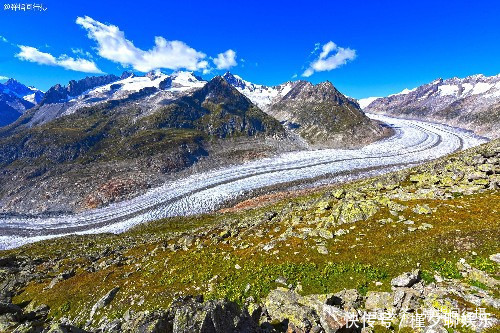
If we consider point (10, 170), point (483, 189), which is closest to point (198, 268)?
point (483, 189)

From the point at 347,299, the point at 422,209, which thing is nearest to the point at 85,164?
the point at 422,209

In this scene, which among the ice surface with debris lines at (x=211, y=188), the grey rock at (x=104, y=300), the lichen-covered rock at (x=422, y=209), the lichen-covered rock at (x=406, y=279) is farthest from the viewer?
the ice surface with debris lines at (x=211, y=188)

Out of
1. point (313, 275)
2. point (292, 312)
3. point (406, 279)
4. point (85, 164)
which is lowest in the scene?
point (313, 275)

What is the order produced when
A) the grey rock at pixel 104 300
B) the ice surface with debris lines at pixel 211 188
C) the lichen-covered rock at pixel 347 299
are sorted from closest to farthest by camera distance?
the lichen-covered rock at pixel 347 299 < the grey rock at pixel 104 300 < the ice surface with debris lines at pixel 211 188

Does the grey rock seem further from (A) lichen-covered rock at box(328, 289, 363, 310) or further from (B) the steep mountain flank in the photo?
(B) the steep mountain flank

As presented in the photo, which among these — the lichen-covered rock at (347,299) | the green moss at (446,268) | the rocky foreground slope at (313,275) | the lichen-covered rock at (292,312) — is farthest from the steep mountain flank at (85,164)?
the green moss at (446,268)

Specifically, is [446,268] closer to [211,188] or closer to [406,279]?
[406,279]

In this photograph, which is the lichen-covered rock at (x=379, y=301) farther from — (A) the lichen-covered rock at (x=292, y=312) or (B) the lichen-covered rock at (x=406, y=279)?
(A) the lichen-covered rock at (x=292, y=312)

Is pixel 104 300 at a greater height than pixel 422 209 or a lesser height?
lesser

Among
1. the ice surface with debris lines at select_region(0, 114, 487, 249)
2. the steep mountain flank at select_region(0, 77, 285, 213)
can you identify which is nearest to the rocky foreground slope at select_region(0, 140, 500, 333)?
the ice surface with debris lines at select_region(0, 114, 487, 249)
